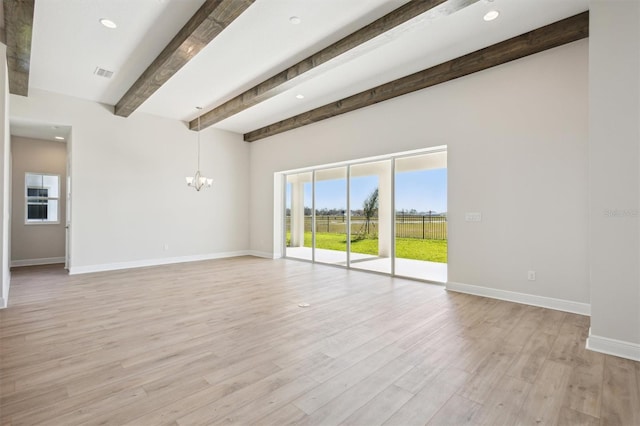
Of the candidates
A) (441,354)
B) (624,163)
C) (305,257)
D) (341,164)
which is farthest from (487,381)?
(305,257)

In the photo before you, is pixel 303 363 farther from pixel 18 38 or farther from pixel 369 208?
pixel 18 38

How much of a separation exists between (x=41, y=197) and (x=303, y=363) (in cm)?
883

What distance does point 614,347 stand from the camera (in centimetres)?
271

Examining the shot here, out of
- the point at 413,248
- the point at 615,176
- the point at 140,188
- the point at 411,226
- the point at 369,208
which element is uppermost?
the point at 140,188

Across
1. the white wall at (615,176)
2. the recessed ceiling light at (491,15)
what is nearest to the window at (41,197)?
the recessed ceiling light at (491,15)

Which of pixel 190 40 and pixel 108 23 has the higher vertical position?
pixel 108 23

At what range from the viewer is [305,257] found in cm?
804

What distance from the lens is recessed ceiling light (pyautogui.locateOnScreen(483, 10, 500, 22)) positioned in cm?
341

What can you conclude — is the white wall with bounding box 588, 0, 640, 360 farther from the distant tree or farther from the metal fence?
the distant tree

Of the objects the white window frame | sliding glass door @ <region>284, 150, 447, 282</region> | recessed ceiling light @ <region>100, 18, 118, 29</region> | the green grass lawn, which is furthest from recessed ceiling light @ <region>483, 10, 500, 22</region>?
the white window frame

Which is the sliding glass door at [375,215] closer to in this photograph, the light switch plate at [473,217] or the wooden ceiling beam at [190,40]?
the light switch plate at [473,217]

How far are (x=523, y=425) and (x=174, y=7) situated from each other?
16.1ft

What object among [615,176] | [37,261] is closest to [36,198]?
[37,261]

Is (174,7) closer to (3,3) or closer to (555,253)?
(3,3)
